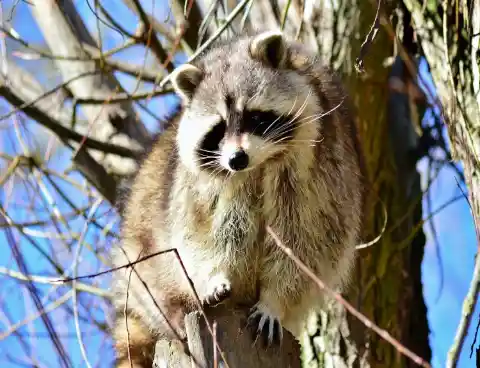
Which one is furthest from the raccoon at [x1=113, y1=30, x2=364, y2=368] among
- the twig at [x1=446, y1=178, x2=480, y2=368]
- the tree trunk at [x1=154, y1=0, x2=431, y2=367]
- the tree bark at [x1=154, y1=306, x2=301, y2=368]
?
the tree trunk at [x1=154, y1=0, x2=431, y2=367]

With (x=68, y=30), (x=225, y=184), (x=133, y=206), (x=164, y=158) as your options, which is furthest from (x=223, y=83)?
(x=68, y=30)

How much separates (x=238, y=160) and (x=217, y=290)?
0.58 meters

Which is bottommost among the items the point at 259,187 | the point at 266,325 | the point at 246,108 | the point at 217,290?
the point at 266,325

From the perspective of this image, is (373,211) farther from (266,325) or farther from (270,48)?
(266,325)

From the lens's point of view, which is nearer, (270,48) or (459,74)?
(270,48)

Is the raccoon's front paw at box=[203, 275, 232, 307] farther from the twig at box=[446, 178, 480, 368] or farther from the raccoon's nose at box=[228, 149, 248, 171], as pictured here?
the twig at box=[446, 178, 480, 368]

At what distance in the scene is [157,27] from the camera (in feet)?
16.0

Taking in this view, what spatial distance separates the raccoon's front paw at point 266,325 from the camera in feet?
8.99

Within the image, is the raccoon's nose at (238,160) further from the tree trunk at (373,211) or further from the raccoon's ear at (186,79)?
the tree trunk at (373,211)

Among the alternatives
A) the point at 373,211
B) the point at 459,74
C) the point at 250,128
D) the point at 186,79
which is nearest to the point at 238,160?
the point at 250,128

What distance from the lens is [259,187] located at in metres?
3.07

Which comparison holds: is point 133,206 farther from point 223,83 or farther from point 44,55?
point 44,55

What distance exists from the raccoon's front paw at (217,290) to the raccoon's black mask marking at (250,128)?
465mm

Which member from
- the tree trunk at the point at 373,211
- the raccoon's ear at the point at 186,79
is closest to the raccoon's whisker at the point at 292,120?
the raccoon's ear at the point at 186,79
